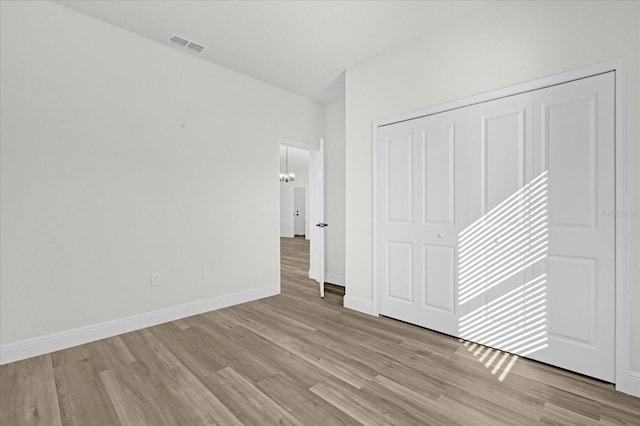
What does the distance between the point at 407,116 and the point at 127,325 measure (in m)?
3.51

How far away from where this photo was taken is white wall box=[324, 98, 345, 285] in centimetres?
471

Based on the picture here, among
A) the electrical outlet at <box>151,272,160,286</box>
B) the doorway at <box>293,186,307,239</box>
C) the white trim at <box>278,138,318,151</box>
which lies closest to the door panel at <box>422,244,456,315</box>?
the white trim at <box>278,138,318,151</box>

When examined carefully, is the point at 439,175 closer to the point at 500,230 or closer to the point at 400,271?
the point at 500,230

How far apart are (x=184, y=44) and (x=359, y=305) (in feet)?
11.4

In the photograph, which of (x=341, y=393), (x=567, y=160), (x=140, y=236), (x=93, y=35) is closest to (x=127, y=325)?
(x=140, y=236)

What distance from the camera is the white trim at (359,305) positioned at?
339 cm

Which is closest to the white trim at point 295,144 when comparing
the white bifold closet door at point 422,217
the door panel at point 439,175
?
the white bifold closet door at point 422,217

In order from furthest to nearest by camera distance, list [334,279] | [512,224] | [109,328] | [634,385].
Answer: [334,279]
[109,328]
[512,224]
[634,385]

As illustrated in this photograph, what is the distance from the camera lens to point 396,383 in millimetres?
2004

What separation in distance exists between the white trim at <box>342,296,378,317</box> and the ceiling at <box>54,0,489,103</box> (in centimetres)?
285

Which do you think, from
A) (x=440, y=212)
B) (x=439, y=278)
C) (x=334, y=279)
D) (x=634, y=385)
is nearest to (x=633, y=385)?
(x=634, y=385)

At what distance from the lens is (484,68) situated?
2.58m

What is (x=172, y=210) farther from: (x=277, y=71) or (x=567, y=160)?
(x=567, y=160)

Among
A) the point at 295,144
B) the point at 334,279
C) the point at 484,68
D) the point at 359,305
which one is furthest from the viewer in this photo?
the point at 334,279
